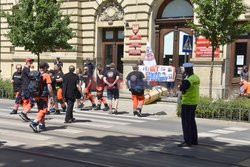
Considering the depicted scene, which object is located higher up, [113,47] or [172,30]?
[172,30]

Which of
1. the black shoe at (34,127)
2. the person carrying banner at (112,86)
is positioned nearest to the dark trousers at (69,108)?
the black shoe at (34,127)

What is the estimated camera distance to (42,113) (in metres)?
12.5

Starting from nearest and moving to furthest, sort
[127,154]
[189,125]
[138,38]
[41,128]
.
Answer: [127,154] < [189,125] < [41,128] < [138,38]

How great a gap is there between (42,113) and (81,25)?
54.6ft

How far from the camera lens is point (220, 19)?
18.8 m

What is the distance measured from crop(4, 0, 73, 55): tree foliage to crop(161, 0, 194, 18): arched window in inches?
205

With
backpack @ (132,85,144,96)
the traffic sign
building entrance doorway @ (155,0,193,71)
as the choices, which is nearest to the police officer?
backpack @ (132,85,144,96)

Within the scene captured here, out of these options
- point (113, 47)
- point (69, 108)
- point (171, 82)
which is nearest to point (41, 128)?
point (69, 108)

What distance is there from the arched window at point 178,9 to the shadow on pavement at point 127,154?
46.1 ft

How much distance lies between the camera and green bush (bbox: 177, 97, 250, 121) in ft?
51.0

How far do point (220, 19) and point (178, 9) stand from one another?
21.9 feet

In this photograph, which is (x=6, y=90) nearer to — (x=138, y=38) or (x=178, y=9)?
(x=138, y=38)

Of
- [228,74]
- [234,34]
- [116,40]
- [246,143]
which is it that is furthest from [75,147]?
[116,40]

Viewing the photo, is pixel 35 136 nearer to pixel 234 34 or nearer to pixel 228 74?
pixel 234 34
